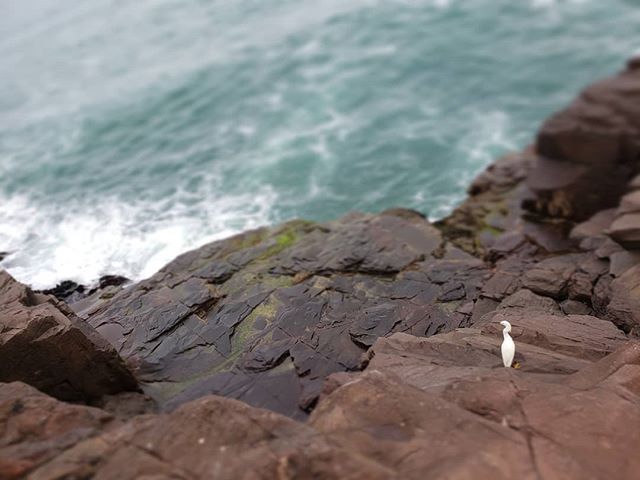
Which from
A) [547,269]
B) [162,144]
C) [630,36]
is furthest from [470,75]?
[547,269]

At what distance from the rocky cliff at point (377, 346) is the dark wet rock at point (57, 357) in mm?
51

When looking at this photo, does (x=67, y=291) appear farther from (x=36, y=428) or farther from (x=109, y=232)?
(x=36, y=428)

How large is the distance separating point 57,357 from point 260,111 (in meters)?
28.8

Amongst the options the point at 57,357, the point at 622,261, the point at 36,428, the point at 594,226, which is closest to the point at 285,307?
the point at 57,357

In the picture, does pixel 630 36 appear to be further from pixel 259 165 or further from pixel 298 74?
pixel 259 165

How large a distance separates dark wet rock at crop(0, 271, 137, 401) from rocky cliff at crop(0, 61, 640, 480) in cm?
5

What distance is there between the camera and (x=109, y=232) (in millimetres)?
27328

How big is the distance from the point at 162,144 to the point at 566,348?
29.8 meters

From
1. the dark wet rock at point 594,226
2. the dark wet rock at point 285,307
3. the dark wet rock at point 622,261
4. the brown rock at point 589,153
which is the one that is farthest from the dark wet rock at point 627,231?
the brown rock at point 589,153

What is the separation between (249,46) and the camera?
51094 millimetres

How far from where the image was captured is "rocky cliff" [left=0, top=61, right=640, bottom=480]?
10266 millimetres

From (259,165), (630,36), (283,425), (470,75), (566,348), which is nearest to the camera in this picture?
(283,425)

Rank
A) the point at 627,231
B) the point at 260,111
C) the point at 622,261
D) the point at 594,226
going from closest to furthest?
the point at 622,261 < the point at 627,231 < the point at 594,226 < the point at 260,111

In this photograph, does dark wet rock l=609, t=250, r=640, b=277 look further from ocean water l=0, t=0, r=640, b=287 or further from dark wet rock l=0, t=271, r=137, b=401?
dark wet rock l=0, t=271, r=137, b=401
